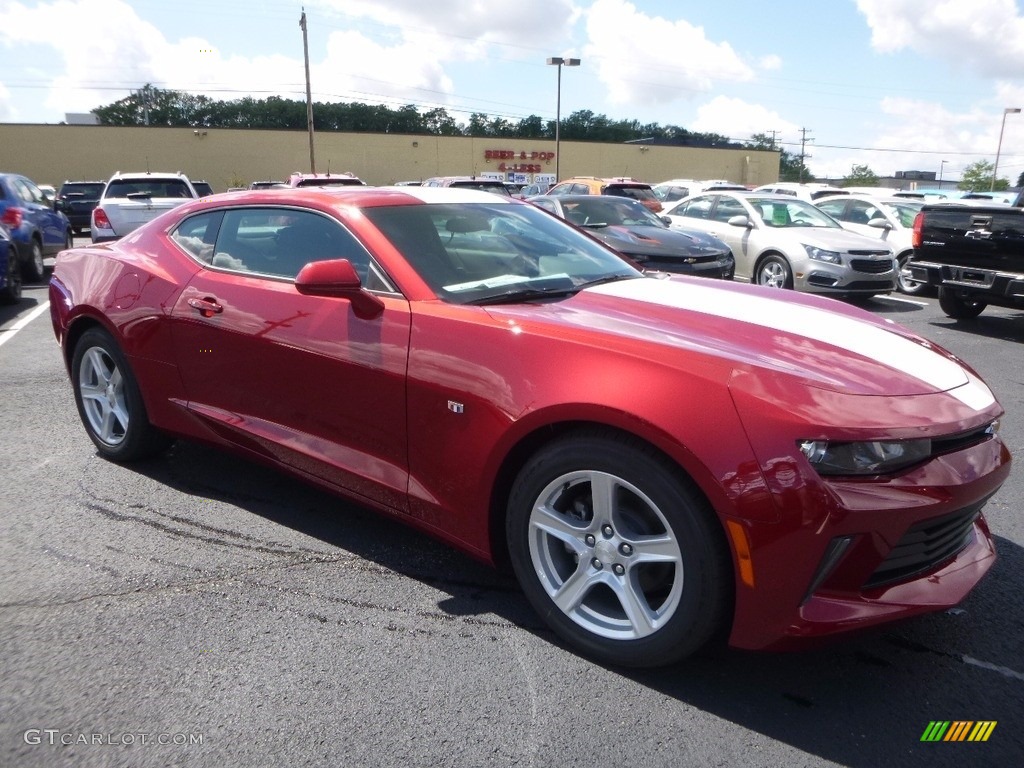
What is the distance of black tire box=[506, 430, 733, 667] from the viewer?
8.14 feet

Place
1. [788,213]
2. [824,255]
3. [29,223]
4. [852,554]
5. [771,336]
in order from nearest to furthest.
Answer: [852,554] → [771,336] → [824,255] → [29,223] → [788,213]

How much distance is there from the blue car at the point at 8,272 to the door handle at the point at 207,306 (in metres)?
7.30

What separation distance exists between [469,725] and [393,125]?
90990mm

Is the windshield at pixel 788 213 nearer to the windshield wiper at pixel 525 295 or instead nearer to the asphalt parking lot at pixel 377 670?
the asphalt parking lot at pixel 377 670

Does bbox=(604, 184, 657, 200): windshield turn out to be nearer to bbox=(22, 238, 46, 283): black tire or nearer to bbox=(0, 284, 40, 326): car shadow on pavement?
bbox=(22, 238, 46, 283): black tire

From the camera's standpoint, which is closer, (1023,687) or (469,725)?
(469,725)

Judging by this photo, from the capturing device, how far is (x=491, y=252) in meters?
3.68

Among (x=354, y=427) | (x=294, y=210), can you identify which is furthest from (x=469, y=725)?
(x=294, y=210)

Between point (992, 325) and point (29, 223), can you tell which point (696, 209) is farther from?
point (29, 223)

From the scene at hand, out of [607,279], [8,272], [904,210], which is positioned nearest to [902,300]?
[904,210]

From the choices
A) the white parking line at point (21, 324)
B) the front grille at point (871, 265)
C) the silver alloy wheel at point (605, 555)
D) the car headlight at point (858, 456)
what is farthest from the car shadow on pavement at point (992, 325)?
the white parking line at point (21, 324)

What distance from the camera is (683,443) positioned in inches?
95.7

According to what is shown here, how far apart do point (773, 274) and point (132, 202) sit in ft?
32.5

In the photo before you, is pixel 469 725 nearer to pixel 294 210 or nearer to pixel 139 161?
pixel 294 210
